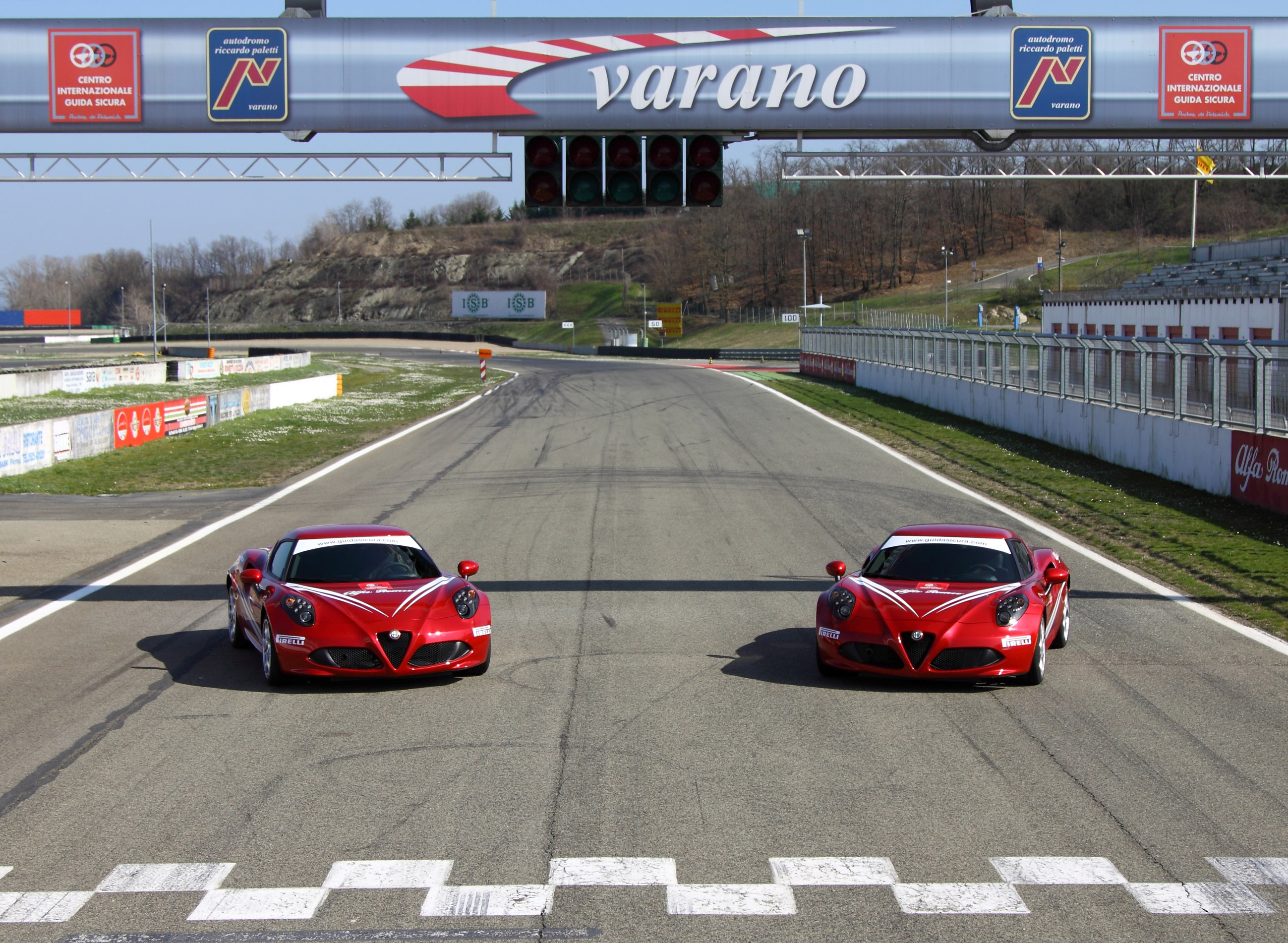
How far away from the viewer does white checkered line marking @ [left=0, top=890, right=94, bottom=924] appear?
5.34 meters

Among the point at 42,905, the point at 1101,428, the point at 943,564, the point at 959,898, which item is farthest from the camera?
the point at 1101,428


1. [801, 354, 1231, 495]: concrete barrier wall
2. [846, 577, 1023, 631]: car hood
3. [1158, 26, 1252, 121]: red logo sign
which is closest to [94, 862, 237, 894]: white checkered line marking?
[846, 577, 1023, 631]: car hood

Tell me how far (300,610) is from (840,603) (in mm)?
4164

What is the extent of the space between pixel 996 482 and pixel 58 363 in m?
63.9

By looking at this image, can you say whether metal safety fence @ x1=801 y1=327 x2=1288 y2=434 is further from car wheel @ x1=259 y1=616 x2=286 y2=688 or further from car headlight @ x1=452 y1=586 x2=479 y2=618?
car wheel @ x1=259 y1=616 x2=286 y2=688

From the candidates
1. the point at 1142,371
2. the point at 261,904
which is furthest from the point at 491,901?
the point at 1142,371

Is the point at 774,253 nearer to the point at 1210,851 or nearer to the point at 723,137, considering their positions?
the point at 723,137

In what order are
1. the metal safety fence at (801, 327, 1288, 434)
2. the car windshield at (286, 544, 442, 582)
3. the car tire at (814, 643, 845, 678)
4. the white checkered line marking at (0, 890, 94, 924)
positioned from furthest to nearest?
the metal safety fence at (801, 327, 1288, 434)
the car windshield at (286, 544, 442, 582)
the car tire at (814, 643, 845, 678)
the white checkered line marking at (0, 890, 94, 924)

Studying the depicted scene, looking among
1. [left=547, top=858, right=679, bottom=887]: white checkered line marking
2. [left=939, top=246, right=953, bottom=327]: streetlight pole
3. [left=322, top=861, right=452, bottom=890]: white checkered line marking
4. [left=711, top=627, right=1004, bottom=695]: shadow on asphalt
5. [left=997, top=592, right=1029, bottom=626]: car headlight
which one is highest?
[left=939, top=246, right=953, bottom=327]: streetlight pole

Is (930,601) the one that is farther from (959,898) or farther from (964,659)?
(959,898)

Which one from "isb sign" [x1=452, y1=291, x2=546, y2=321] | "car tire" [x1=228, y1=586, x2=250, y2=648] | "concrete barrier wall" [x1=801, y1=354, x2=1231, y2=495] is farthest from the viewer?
"isb sign" [x1=452, y1=291, x2=546, y2=321]

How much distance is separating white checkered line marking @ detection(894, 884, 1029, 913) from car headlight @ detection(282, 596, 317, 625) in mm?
5310

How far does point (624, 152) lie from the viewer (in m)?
17.1

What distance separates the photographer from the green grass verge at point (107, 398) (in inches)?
1393
